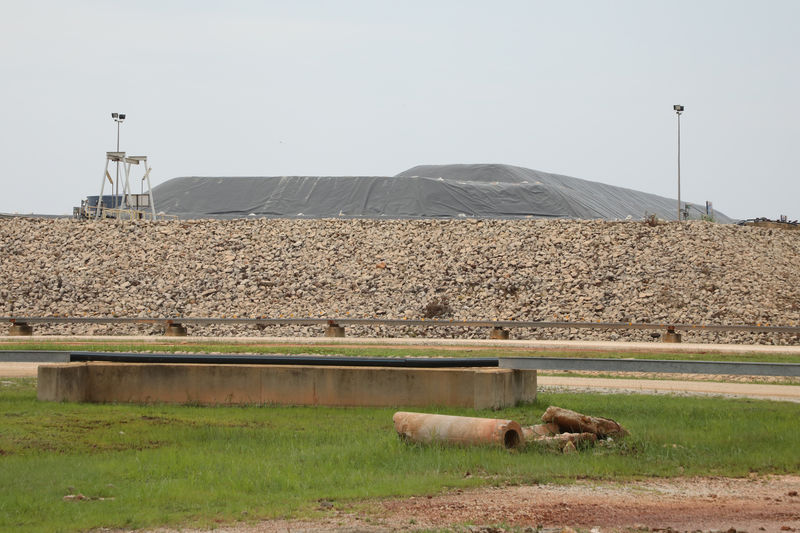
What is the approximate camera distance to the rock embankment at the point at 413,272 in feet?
115

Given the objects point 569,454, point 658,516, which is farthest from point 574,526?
point 569,454

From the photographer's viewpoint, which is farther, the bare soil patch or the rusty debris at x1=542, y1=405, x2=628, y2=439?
the rusty debris at x1=542, y1=405, x2=628, y2=439

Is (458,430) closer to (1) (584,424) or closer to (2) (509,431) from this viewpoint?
(2) (509,431)

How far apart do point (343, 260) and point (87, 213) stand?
57.4ft

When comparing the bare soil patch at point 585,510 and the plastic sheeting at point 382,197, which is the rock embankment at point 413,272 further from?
the bare soil patch at point 585,510

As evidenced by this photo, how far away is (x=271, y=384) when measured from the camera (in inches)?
582

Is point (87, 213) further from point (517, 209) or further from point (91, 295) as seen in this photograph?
point (517, 209)

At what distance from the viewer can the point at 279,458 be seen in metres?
10.3

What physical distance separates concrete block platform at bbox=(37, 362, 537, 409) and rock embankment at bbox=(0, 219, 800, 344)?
19.0m

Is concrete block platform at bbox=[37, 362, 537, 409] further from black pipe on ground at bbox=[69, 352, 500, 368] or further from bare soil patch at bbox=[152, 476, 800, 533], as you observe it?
bare soil patch at bbox=[152, 476, 800, 533]

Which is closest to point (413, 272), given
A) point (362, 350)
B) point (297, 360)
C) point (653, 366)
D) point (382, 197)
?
point (362, 350)

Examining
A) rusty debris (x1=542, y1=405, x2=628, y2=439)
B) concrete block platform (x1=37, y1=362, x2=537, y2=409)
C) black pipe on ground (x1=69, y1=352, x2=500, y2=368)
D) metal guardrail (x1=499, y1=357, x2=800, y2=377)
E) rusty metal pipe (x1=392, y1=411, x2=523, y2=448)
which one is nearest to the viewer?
rusty metal pipe (x1=392, y1=411, x2=523, y2=448)

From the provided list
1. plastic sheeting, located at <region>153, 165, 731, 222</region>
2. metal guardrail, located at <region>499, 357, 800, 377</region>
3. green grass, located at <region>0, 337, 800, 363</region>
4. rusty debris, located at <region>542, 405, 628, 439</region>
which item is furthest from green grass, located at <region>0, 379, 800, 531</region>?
plastic sheeting, located at <region>153, 165, 731, 222</region>

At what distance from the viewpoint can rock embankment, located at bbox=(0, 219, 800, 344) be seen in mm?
35000
